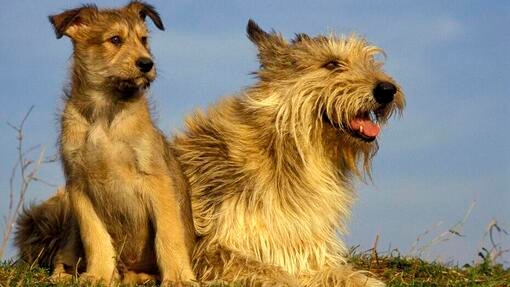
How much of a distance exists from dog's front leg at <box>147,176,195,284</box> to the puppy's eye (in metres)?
1.92

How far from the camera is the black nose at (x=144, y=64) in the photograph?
323 inches

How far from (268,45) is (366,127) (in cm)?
134

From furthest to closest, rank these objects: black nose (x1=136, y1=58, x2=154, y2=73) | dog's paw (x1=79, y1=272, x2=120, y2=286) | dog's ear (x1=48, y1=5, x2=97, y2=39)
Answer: dog's ear (x1=48, y1=5, x2=97, y2=39) < black nose (x1=136, y1=58, x2=154, y2=73) < dog's paw (x1=79, y1=272, x2=120, y2=286)

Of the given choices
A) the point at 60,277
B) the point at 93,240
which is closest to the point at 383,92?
the point at 93,240

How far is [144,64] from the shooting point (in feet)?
26.9

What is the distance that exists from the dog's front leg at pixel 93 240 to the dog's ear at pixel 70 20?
1.38m

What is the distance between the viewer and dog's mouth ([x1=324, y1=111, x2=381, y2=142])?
28.4 ft

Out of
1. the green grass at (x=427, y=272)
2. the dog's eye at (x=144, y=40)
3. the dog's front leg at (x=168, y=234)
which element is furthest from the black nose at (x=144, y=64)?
the green grass at (x=427, y=272)

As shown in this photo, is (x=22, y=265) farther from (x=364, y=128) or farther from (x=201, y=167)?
(x=364, y=128)

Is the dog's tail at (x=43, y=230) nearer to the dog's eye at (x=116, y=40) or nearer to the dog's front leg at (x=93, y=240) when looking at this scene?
the dog's front leg at (x=93, y=240)

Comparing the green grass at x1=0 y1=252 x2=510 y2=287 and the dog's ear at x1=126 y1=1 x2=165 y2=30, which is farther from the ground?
the dog's ear at x1=126 y1=1 x2=165 y2=30

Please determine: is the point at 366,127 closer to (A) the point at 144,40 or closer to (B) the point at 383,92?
(B) the point at 383,92

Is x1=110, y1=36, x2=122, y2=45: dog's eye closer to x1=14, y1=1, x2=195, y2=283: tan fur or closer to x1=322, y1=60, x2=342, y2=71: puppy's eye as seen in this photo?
x1=14, y1=1, x2=195, y2=283: tan fur

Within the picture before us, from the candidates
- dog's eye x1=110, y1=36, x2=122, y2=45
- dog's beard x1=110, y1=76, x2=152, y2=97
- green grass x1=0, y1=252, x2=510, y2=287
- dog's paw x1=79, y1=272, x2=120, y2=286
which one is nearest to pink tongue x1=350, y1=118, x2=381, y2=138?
green grass x1=0, y1=252, x2=510, y2=287
